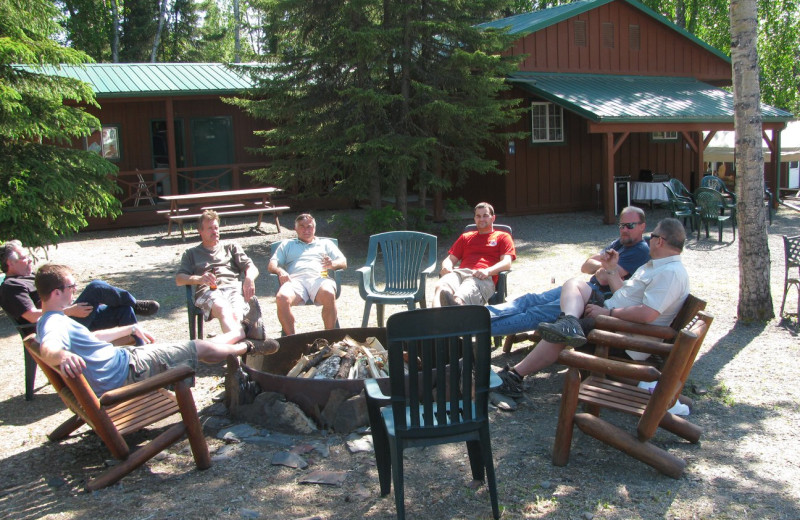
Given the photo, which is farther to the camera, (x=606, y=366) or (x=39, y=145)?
(x=39, y=145)

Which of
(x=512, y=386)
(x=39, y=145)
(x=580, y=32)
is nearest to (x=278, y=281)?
(x=512, y=386)

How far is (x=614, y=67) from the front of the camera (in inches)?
651

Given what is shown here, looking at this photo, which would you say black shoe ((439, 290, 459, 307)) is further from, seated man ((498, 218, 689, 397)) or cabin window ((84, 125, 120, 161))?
cabin window ((84, 125, 120, 161))

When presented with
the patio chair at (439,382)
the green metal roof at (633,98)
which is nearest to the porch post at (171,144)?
the green metal roof at (633,98)

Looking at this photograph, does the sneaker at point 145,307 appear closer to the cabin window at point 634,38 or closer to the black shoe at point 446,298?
the black shoe at point 446,298

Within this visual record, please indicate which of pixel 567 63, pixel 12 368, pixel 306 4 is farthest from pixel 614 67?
pixel 12 368

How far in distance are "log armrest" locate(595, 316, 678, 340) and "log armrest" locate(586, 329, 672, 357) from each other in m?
0.07

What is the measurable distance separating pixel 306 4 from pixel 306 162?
8.17 feet

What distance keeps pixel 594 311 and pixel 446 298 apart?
1344mm

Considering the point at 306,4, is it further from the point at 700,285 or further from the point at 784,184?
the point at 784,184

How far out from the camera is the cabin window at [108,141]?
16125mm

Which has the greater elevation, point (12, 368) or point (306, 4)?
point (306, 4)

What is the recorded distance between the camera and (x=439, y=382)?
313cm

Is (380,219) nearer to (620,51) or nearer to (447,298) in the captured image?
(447,298)
